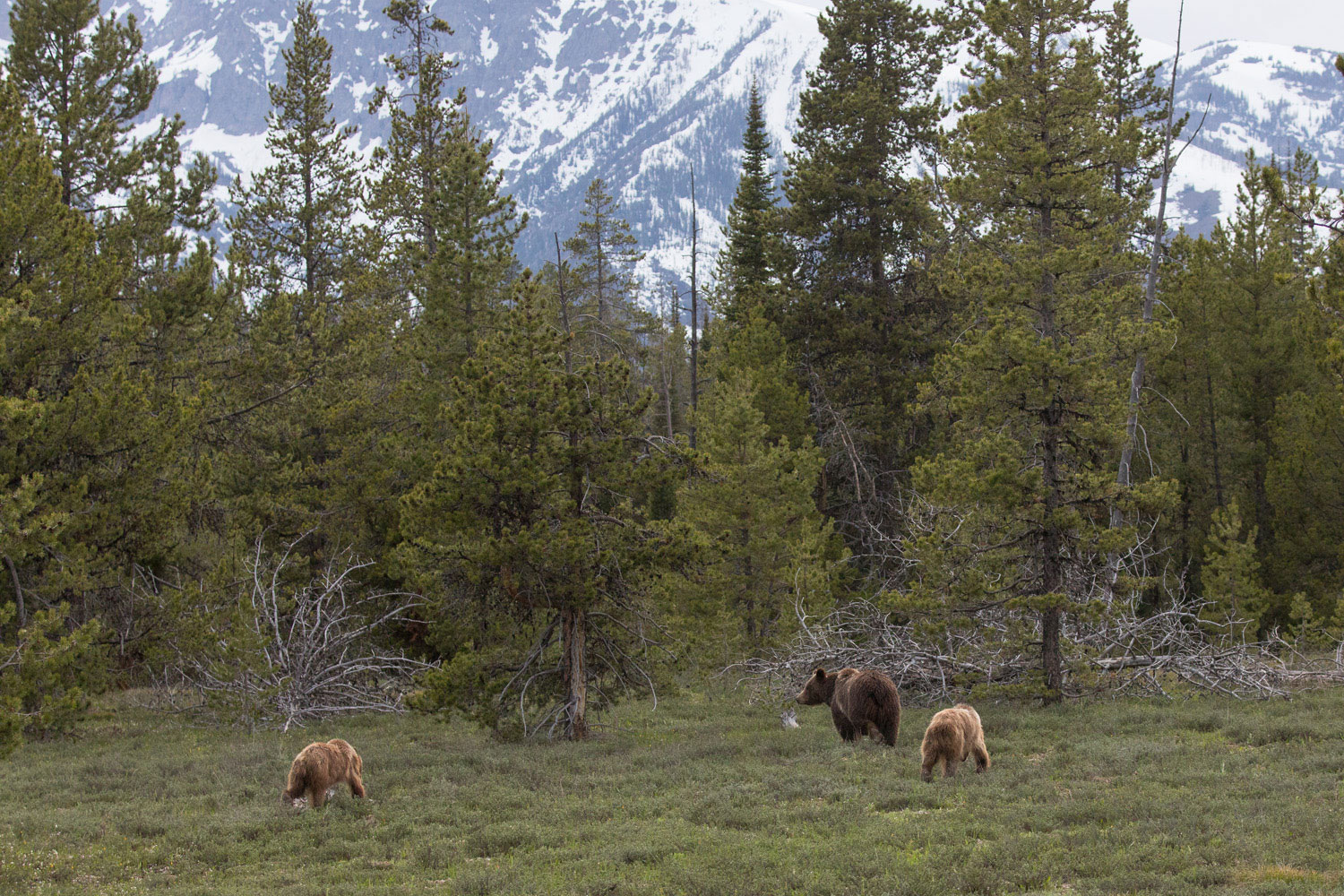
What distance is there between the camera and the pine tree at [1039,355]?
14508mm

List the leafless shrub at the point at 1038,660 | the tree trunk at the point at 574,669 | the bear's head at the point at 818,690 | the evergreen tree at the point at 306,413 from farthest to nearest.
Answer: the evergreen tree at the point at 306,413 < the leafless shrub at the point at 1038,660 < the bear's head at the point at 818,690 < the tree trunk at the point at 574,669

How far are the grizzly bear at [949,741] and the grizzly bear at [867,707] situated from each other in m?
1.88

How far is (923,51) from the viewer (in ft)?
93.8

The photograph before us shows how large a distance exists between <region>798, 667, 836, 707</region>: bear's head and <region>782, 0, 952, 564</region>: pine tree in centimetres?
1228

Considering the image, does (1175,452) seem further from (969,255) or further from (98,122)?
(98,122)

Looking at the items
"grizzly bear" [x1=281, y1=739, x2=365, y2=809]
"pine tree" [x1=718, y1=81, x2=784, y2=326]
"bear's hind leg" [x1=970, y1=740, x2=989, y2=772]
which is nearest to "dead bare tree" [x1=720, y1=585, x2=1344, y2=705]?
"bear's hind leg" [x1=970, y1=740, x2=989, y2=772]

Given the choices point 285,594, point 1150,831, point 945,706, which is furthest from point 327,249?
point 1150,831

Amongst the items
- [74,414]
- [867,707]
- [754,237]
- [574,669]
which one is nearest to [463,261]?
[74,414]

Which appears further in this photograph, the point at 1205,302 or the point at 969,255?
the point at 1205,302

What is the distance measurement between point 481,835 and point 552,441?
5993 mm

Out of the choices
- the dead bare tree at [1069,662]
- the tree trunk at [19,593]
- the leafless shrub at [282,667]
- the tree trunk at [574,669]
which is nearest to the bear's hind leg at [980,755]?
the dead bare tree at [1069,662]

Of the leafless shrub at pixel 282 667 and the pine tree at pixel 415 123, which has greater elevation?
the pine tree at pixel 415 123

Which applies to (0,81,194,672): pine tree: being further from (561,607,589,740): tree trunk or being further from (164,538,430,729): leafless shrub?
(561,607,589,740): tree trunk

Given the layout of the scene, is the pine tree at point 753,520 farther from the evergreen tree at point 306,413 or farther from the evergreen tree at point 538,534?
the evergreen tree at point 538,534
